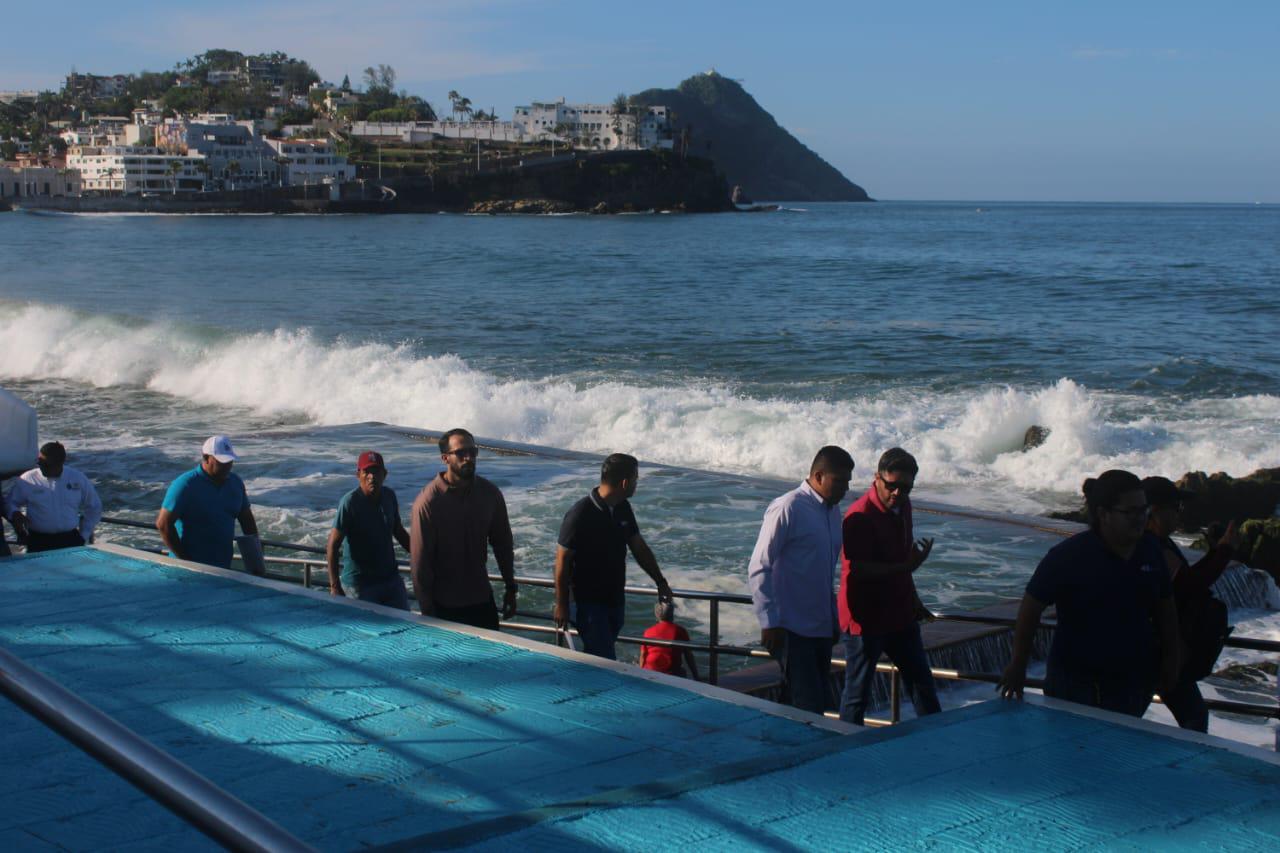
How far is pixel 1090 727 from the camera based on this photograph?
484 centimetres

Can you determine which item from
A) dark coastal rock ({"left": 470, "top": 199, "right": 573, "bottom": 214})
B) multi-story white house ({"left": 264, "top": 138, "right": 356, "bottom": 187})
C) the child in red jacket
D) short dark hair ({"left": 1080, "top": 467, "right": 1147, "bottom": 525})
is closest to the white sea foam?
the child in red jacket

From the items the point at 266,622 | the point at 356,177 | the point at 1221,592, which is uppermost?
the point at 356,177

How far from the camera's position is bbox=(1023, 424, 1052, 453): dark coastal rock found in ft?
73.5

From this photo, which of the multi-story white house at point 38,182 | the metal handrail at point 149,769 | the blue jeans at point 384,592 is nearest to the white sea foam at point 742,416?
the blue jeans at point 384,592

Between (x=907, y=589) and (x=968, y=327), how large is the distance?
126 feet

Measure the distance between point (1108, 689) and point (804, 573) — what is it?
1.52m

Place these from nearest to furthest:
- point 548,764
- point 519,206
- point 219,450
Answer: point 548,764 → point 219,450 → point 519,206

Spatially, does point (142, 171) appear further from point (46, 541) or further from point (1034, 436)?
point (46, 541)

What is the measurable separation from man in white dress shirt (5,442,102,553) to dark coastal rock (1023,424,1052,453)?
1687 centimetres

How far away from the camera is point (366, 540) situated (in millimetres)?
7363

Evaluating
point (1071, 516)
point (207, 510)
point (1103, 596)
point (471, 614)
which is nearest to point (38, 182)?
point (1071, 516)

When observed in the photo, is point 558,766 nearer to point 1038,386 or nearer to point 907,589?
point 907,589

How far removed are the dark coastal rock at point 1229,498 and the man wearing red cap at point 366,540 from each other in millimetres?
13302

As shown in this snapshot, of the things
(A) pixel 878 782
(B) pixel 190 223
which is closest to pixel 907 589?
(A) pixel 878 782
